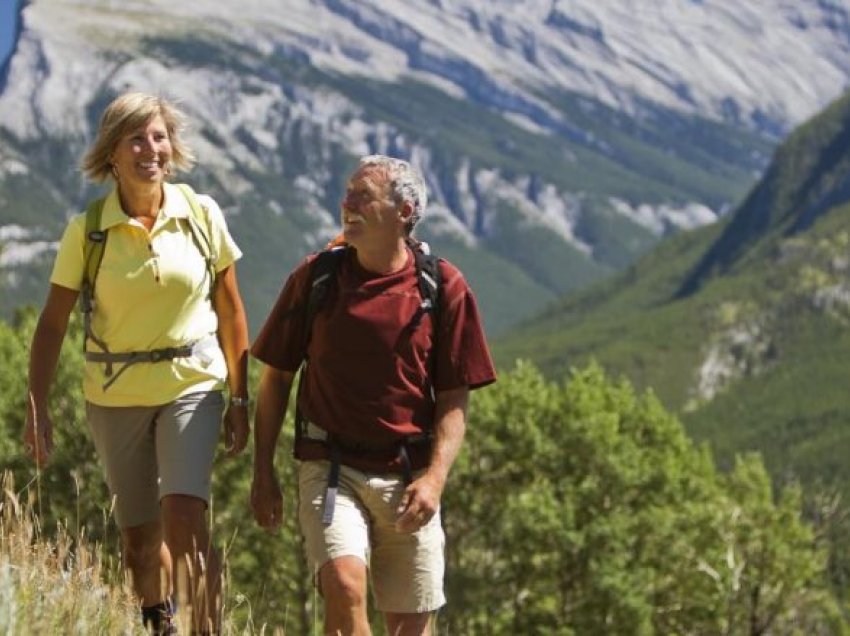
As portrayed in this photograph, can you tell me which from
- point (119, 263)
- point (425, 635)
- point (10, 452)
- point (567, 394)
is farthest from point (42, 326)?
point (567, 394)

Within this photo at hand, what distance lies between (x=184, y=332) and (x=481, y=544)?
35.6 meters

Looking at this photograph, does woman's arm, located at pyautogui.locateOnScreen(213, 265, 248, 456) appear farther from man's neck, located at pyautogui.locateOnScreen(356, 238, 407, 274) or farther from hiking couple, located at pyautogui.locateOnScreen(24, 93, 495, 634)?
man's neck, located at pyautogui.locateOnScreen(356, 238, 407, 274)

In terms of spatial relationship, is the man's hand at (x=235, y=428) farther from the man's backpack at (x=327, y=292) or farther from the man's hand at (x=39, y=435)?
the man's hand at (x=39, y=435)

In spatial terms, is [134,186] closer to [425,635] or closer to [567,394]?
[425,635]

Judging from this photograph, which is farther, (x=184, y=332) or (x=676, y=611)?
(x=676, y=611)

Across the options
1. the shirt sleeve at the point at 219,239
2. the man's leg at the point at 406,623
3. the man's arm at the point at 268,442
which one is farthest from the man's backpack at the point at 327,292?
the shirt sleeve at the point at 219,239

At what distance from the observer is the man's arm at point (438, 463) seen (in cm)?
696

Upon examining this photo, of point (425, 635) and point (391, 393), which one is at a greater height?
point (391, 393)

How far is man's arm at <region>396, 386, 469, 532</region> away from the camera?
22.8 ft

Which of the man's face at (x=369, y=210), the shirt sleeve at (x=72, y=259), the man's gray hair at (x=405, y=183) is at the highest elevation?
the man's gray hair at (x=405, y=183)

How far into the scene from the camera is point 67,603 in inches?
214

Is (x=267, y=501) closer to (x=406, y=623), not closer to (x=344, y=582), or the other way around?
(x=344, y=582)

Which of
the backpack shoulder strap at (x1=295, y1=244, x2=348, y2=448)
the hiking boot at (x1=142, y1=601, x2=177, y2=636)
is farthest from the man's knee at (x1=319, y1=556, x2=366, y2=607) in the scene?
the hiking boot at (x1=142, y1=601, x2=177, y2=636)

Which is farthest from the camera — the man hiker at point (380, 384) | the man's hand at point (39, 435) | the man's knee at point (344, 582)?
the man's hand at point (39, 435)
